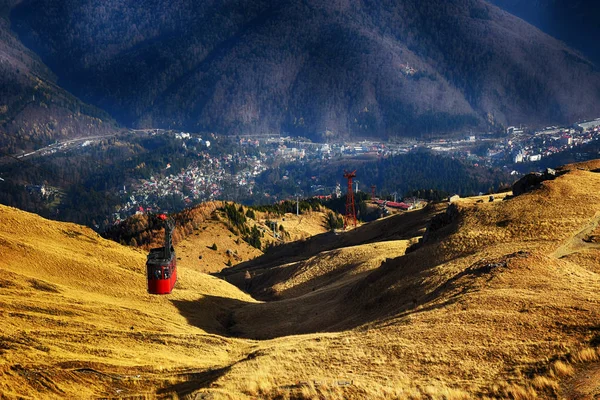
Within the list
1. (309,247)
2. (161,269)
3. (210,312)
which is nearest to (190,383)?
(161,269)

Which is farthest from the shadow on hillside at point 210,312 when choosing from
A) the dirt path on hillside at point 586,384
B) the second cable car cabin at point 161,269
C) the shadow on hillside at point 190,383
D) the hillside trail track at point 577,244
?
the dirt path on hillside at point 586,384

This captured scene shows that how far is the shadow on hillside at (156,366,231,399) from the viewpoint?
2669cm

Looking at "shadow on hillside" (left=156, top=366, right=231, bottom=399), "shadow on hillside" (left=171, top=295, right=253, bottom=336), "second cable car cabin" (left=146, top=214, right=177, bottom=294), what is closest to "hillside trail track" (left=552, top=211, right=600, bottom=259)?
"shadow on hillside" (left=156, top=366, right=231, bottom=399)

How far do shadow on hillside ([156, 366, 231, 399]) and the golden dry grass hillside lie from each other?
0.47 ft

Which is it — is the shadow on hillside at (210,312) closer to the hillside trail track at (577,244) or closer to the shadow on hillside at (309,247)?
the shadow on hillside at (309,247)

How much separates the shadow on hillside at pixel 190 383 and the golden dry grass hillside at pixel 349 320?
0.47 feet

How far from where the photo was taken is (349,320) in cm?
4219

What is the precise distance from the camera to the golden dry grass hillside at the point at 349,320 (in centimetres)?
2538

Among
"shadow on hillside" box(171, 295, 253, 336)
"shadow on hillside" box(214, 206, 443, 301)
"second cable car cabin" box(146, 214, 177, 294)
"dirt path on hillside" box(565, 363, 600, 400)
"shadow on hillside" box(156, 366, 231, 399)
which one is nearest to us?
"dirt path on hillside" box(565, 363, 600, 400)

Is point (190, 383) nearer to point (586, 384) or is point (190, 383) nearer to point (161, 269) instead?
point (161, 269)

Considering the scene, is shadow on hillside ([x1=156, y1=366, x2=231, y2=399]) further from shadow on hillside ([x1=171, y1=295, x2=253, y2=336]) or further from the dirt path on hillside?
shadow on hillside ([x1=171, y1=295, x2=253, y2=336])

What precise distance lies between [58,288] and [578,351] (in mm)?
38801

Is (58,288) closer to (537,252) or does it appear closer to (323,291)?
(323,291)

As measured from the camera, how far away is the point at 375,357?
92.2 feet
